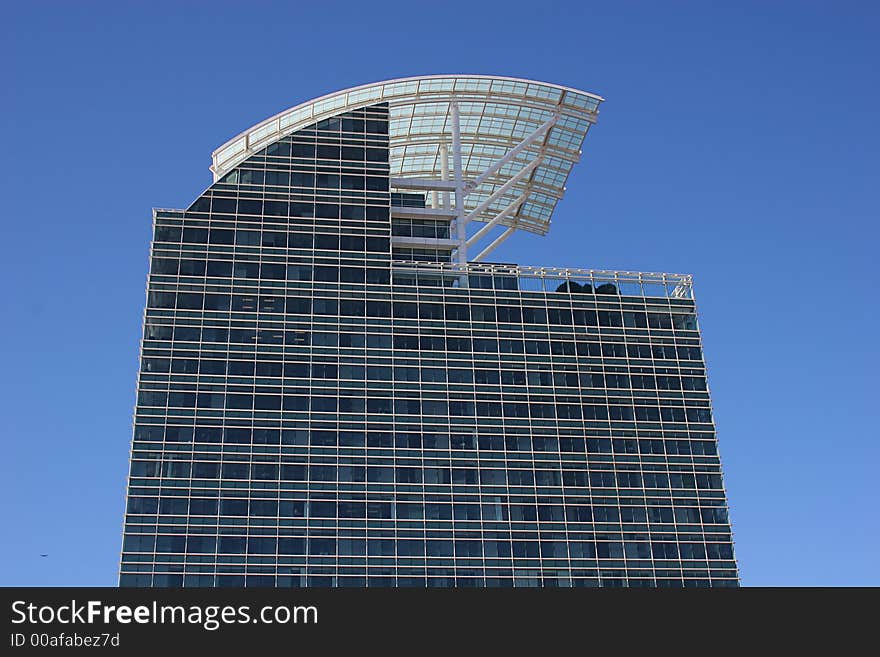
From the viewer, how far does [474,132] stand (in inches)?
5197

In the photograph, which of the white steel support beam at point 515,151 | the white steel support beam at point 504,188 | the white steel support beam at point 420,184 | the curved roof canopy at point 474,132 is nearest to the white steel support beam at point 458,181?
the curved roof canopy at point 474,132

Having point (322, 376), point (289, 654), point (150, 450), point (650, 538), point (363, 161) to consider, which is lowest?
point (289, 654)

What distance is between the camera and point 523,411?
114 meters

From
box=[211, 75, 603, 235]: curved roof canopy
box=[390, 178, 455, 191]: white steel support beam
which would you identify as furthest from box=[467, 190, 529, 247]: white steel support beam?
box=[390, 178, 455, 191]: white steel support beam

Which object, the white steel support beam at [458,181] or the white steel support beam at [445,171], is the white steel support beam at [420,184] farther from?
the white steel support beam at [458,181]

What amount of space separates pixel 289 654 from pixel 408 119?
314ft

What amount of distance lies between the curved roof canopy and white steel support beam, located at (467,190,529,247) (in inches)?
8.8

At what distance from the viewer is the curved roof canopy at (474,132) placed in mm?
125000

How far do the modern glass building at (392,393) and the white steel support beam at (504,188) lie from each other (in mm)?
823

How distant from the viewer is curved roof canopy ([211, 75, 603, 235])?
4921 inches

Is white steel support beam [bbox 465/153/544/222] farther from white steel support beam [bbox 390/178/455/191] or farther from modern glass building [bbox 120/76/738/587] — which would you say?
white steel support beam [bbox 390/178/455/191]

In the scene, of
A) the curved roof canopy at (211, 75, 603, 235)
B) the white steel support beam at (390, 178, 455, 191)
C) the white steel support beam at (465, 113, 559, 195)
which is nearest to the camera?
the curved roof canopy at (211, 75, 603, 235)

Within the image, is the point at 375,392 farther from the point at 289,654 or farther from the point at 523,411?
the point at 289,654

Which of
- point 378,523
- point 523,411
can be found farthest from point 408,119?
point 378,523
